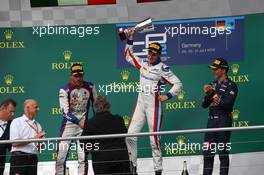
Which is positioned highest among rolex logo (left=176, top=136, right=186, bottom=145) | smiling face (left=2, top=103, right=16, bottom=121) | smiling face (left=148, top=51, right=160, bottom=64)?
smiling face (left=148, top=51, right=160, bottom=64)

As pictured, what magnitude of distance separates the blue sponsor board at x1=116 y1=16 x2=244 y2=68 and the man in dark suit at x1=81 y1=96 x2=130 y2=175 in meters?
2.43

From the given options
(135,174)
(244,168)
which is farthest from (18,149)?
(244,168)

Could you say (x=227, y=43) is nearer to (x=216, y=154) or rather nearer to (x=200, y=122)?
(x=200, y=122)

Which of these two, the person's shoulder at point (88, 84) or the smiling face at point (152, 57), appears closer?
the smiling face at point (152, 57)

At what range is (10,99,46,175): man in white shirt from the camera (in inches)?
468

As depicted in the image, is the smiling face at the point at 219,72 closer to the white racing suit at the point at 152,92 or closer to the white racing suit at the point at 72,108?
the white racing suit at the point at 152,92

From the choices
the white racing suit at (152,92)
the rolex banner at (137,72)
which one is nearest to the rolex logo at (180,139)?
the rolex banner at (137,72)

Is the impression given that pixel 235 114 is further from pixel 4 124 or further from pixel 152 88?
pixel 4 124

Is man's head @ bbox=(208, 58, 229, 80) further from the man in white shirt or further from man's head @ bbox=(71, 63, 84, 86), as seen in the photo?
the man in white shirt

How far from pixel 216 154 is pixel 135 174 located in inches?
48.0

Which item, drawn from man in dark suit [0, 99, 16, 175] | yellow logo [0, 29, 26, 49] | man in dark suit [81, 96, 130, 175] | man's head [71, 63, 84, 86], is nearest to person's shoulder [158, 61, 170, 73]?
man's head [71, 63, 84, 86]

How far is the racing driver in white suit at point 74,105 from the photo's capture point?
516 inches

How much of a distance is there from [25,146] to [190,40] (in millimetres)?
2997

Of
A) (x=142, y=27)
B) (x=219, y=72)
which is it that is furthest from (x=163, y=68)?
(x=219, y=72)
